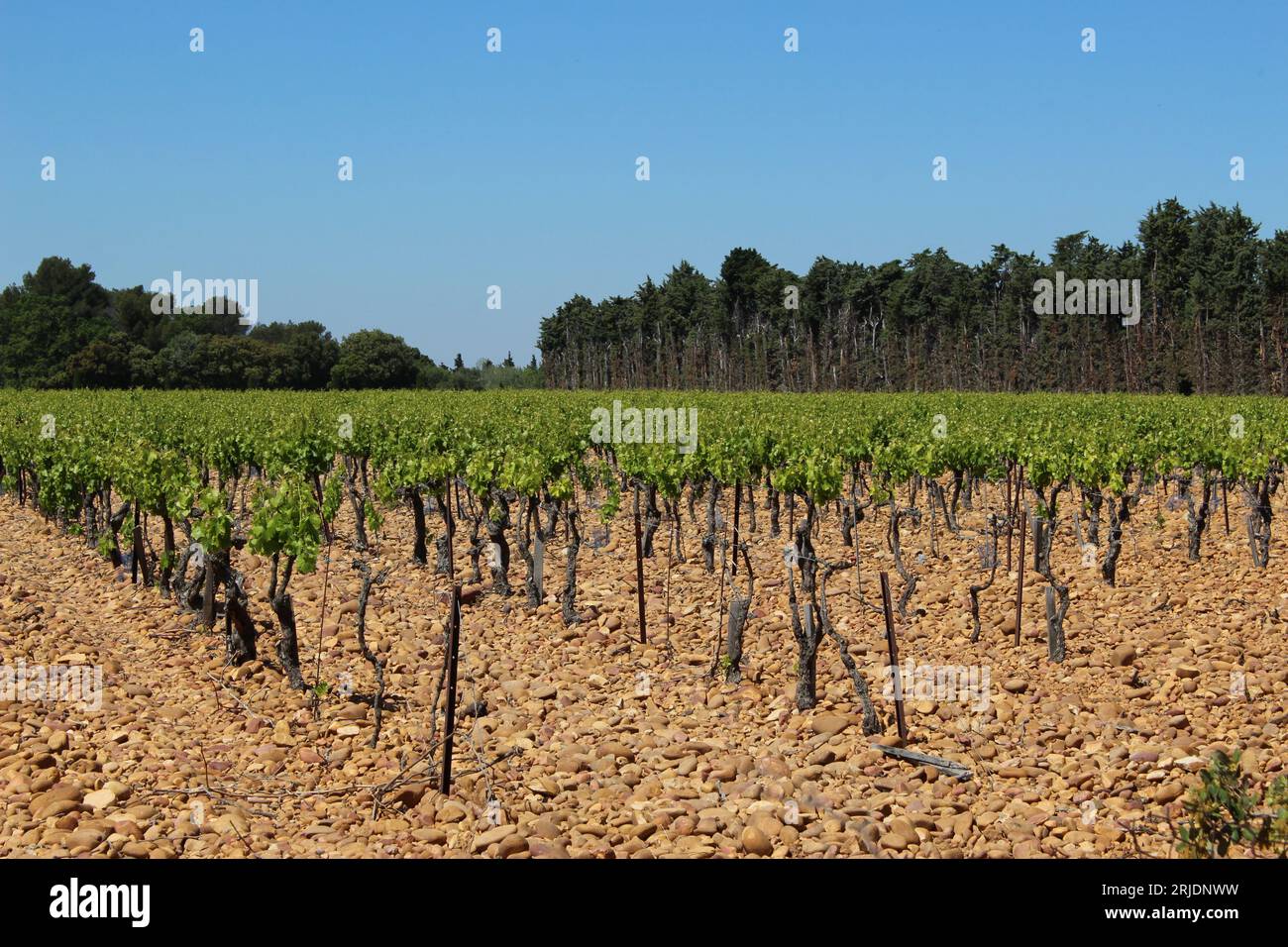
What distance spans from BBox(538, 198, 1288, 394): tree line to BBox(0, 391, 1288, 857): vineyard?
234ft

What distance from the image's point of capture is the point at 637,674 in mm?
13000

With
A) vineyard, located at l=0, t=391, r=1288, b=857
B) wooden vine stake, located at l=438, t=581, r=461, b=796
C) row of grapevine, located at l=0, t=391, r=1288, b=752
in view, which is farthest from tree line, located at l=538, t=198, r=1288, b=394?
wooden vine stake, located at l=438, t=581, r=461, b=796

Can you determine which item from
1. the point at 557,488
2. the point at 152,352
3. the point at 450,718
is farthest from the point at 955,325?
the point at 450,718

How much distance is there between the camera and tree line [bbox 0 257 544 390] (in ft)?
297

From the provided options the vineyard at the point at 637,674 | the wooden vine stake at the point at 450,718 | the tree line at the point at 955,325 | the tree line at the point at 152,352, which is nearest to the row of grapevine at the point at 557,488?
the vineyard at the point at 637,674

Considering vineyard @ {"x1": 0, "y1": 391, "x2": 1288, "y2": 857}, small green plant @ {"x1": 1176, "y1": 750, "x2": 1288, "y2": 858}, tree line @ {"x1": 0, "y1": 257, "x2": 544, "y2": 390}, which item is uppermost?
tree line @ {"x1": 0, "y1": 257, "x2": 544, "y2": 390}

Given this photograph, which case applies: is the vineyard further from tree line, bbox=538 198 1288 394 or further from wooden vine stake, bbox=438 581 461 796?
tree line, bbox=538 198 1288 394

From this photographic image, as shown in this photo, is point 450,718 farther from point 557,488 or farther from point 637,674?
point 557,488

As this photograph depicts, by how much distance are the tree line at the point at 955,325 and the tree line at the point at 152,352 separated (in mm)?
23583

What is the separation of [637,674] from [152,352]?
313 ft

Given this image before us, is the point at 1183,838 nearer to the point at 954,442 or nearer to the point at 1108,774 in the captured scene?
the point at 1108,774

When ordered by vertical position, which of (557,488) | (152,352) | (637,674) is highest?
(152,352)

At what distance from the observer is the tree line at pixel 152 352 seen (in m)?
90.4
